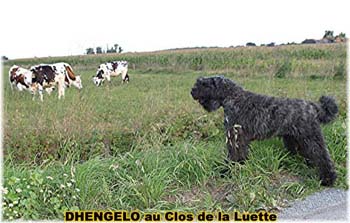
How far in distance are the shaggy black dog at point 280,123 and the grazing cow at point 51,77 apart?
228 inches

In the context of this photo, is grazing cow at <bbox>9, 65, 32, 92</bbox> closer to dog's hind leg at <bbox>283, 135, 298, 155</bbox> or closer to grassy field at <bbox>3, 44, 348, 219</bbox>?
grassy field at <bbox>3, 44, 348, 219</bbox>

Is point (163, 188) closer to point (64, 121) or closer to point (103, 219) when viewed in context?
point (103, 219)

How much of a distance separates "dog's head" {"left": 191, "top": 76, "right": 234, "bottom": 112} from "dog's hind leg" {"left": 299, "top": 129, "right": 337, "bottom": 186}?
1.02 meters

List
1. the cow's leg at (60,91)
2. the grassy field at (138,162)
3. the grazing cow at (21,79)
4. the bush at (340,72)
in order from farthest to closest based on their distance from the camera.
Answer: the bush at (340,72), the grazing cow at (21,79), the cow's leg at (60,91), the grassy field at (138,162)

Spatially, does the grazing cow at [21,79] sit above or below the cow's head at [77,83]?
above

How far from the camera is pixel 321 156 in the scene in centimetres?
478

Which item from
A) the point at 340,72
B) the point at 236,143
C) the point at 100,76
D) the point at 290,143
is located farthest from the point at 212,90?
the point at 100,76

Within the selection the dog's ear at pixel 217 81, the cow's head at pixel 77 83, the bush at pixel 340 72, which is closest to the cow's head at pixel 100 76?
the cow's head at pixel 77 83

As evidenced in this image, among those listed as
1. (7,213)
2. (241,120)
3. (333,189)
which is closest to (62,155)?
(7,213)

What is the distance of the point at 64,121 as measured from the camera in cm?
609

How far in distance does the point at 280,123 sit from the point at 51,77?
7.38m

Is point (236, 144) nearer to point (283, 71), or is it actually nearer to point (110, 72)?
point (283, 71)

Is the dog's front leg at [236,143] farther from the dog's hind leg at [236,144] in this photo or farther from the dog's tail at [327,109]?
the dog's tail at [327,109]

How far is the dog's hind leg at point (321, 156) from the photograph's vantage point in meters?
4.76
